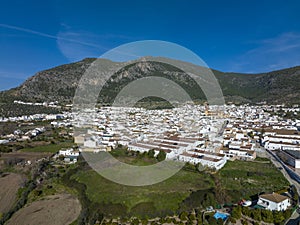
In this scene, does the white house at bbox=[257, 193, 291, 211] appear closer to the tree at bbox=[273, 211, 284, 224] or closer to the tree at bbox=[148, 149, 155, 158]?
the tree at bbox=[273, 211, 284, 224]

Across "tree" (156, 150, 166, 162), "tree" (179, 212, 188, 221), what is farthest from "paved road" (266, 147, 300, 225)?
"tree" (156, 150, 166, 162)

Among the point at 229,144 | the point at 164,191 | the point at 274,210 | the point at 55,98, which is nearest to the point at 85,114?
the point at 55,98

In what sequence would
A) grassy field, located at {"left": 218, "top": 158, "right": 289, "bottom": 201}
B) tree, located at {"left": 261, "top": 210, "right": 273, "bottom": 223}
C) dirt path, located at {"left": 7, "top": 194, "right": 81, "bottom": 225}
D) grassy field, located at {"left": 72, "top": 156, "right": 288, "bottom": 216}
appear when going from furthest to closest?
grassy field, located at {"left": 218, "top": 158, "right": 289, "bottom": 201} < grassy field, located at {"left": 72, "top": 156, "right": 288, "bottom": 216} < dirt path, located at {"left": 7, "top": 194, "right": 81, "bottom": 225} < tree, located at {"left": 261, "top": 210, "right": 273, "bottom": 223}

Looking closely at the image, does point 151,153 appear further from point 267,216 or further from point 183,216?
point 267,216

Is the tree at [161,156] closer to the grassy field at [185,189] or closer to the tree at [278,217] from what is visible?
the grassy field at [185,189]

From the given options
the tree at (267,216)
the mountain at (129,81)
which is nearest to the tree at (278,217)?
the tree at (267,216)

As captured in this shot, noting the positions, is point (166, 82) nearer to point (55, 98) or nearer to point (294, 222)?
point (55, 98)

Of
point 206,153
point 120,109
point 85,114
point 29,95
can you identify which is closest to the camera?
point 206,153
